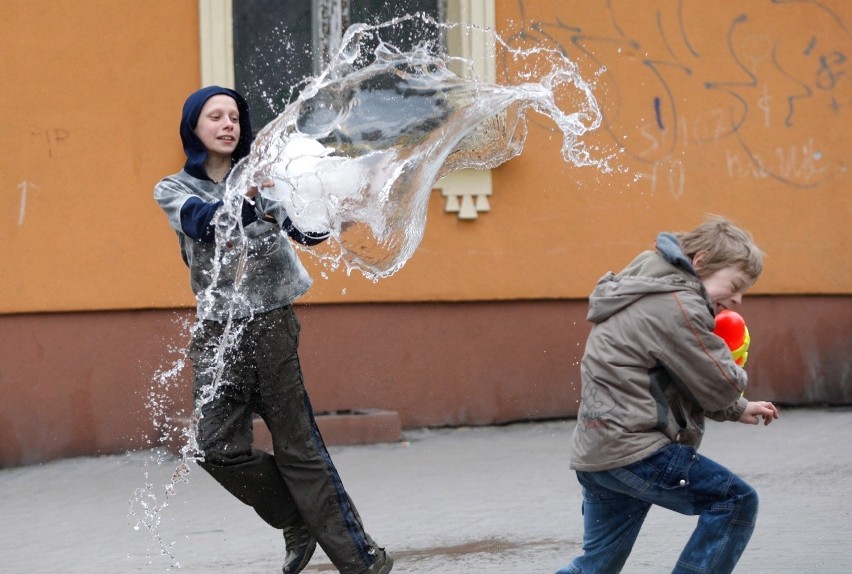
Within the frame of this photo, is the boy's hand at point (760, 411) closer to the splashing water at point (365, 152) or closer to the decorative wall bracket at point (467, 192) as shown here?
the splashing water at point (365, 152)

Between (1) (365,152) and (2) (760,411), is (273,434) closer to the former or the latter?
(1) (365,152)

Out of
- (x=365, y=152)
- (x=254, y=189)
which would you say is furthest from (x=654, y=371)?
(x=254, y=189)

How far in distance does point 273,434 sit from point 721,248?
5.91 feet

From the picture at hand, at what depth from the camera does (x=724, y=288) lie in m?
4.20

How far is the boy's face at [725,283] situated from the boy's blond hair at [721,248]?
0.04 feet

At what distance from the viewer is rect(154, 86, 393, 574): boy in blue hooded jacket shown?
191 inches

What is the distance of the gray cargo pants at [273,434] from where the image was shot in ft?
16.0

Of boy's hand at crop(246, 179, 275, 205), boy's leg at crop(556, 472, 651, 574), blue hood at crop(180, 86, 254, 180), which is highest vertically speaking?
blue hood at crop(180, 86, 254, 180)

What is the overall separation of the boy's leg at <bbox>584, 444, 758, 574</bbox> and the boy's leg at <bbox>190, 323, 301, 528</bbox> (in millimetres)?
1389

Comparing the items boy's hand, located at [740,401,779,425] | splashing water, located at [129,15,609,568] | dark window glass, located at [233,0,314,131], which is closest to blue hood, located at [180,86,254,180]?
splashing water, located at [129,15,609,568]

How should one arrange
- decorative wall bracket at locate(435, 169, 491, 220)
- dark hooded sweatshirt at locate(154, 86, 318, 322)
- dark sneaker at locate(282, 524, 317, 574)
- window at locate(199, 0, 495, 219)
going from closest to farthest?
dark hooded sweatshirt at locate(154, 86, 318, 322), dark sneaker at locate(282, 524, 317, 574), window at locate(199, 0, 495, 219), decorative wall bracket at locate(435, 169, 491, 220)

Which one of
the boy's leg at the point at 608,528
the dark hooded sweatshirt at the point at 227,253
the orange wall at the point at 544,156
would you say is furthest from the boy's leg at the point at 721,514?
the orange wall at the point at 544,156

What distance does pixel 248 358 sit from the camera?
16.1ft

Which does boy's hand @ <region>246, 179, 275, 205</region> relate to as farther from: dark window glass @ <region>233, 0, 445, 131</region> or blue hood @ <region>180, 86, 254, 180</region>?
dark window glass @ <region>233, 0, 445, 131</region>
